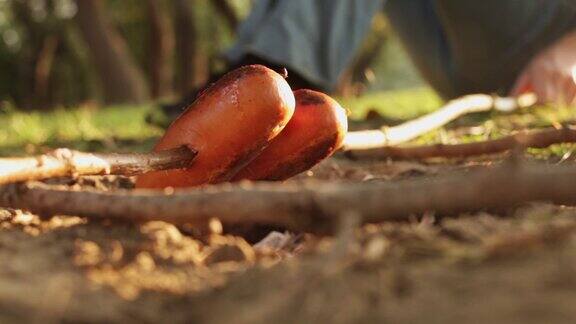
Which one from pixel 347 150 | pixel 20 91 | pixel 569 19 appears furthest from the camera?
pixel 20 91

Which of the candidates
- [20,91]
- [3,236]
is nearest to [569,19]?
[3,236]

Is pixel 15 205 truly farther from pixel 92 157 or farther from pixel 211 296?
pixel 211 296

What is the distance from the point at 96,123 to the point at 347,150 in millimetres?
4543

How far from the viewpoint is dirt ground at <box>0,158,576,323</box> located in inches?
43.0

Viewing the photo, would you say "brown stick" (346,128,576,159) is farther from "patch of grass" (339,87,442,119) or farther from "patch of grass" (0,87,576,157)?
"patch of grass" (339,87,442,119)

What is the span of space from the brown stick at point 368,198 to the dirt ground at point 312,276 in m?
0.04

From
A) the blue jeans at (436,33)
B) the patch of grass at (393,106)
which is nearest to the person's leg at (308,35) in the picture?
the blue jeans at (436,33)

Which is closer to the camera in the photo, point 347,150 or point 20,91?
point 347,150

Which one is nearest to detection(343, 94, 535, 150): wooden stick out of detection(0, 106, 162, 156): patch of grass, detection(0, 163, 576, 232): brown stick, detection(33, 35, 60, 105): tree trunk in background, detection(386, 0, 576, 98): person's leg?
detection(386, 0, 576, 98): person's leg

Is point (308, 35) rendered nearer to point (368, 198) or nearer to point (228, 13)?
point (368, 198)

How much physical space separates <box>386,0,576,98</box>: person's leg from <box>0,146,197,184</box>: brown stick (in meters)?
3.41

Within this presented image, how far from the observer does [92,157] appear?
6.61 feet

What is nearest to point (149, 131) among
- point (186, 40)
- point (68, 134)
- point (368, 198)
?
point (68, 134)

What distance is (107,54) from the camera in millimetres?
14773
